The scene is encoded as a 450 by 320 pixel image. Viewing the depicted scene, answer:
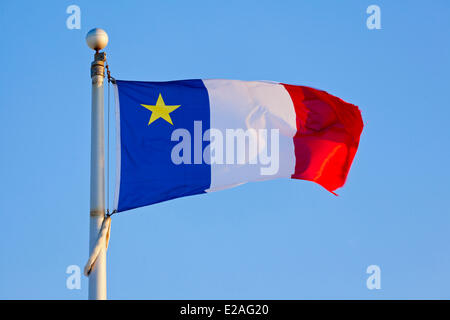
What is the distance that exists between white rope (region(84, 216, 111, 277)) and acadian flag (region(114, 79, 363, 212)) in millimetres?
766

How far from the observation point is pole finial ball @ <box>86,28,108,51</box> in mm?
17672

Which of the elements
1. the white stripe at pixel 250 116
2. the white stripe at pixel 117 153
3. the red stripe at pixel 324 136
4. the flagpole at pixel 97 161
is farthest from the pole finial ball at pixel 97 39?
the red stripe at pixel 324 136

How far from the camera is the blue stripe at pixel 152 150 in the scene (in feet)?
58.6

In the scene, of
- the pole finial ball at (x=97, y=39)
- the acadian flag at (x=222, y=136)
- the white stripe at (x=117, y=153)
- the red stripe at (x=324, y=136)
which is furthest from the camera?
the red stripe at (x=324, y=136)

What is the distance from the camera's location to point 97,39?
17656 millimetres

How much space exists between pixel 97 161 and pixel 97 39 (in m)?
2.62

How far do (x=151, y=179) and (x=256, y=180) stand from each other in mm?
2385

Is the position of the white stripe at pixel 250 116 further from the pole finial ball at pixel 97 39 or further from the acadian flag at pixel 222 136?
the pole finial ball at pixel 97 39

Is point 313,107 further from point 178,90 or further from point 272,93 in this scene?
point 178,90

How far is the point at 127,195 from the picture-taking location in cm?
1759

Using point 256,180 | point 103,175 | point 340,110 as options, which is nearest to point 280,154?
point 256,180

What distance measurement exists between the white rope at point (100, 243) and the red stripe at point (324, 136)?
4866mm

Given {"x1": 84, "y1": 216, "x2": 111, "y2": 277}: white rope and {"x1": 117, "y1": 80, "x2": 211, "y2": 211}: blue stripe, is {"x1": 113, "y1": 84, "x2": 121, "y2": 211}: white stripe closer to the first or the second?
{"x1": 117, "y1": 80, "x2": 211, "y2": 211}: blue stripe

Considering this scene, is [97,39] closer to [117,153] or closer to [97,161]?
[117,153]
